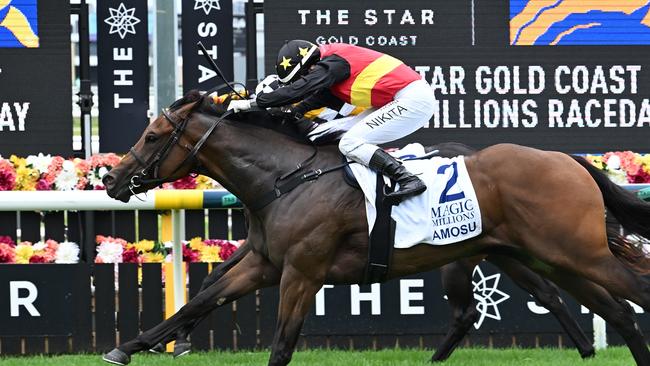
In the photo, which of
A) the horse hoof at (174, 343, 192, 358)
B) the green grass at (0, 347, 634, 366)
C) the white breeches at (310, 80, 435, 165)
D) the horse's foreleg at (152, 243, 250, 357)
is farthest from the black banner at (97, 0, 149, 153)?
the white breeches at (310, 80, 435, 165)

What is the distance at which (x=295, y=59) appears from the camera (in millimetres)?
5582

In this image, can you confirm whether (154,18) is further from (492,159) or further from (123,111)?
(492,159)

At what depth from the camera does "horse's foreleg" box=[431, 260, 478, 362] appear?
6.26 metres

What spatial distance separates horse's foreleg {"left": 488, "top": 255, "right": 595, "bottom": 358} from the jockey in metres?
1.04

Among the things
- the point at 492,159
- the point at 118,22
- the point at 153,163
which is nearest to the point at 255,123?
the point at 153,163

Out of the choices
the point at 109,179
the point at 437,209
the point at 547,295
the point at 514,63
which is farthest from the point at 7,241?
the point at 514,63

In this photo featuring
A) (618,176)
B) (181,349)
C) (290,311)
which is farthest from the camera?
(618,176)

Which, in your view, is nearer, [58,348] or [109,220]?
[58,348]

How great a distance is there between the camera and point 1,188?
698 cm

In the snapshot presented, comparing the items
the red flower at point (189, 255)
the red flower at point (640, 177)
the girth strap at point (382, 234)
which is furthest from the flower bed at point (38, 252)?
the red flower at point (640, 177)

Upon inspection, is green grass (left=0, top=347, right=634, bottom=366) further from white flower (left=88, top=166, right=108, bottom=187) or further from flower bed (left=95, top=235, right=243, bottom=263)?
white flower (left=88, top=166, right=108, bottom=187)

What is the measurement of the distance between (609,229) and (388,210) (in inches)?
38.9

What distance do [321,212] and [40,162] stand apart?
228cm

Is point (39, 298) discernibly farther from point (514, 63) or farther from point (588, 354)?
point (514, 63)
